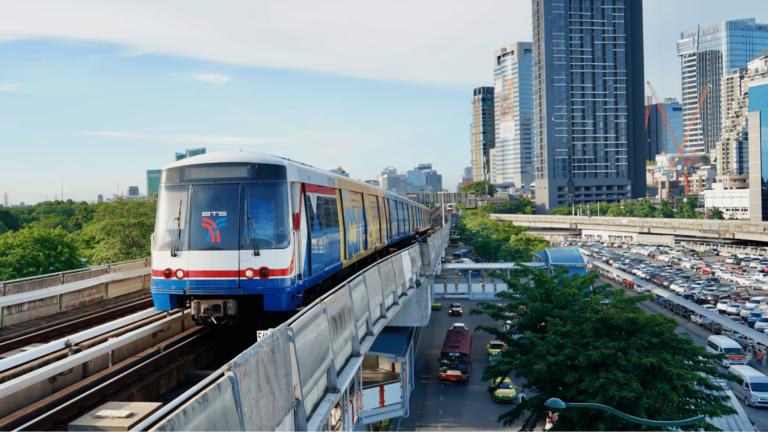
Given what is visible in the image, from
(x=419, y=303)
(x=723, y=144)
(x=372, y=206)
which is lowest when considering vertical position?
(x=419, y=303)

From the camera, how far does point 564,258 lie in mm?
44125

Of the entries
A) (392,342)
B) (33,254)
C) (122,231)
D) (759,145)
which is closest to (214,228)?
(392,342)

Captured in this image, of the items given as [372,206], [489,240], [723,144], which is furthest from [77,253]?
[723,144]

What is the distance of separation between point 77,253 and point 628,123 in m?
153

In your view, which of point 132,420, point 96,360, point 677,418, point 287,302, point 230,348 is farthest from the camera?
point 677,418

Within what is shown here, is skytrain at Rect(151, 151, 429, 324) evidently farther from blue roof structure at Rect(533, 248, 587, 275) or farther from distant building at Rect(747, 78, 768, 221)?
distant building at Rect(747, 78, 768, 221)

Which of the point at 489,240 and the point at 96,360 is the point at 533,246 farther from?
the point at 96,360

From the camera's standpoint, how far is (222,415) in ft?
14.4

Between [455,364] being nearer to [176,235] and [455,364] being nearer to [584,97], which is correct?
[176,235]

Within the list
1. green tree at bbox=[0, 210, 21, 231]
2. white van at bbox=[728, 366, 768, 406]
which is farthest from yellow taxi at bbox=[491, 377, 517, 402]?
green tree at bbox=[0, 210, 21, 231]

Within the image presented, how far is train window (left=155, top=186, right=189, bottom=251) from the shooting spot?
1024cm

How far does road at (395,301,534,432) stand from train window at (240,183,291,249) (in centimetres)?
1876

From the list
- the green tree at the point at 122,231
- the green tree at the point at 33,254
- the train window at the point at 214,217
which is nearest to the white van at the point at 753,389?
the train window at the point at 214,217

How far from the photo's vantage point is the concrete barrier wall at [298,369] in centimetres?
447
